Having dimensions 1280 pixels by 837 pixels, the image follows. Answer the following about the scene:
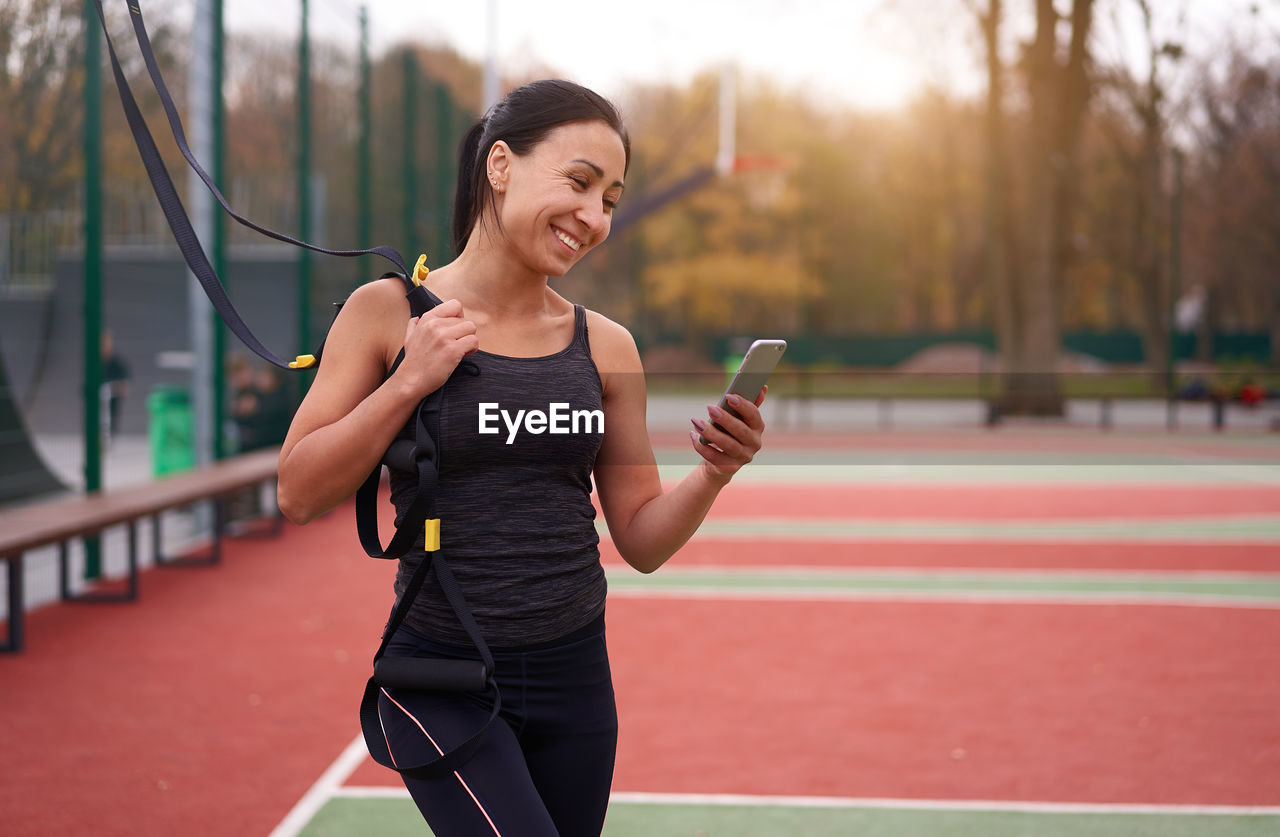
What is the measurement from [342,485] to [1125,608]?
7.21 metres

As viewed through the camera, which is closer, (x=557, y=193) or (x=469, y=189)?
(x=557, y=193)

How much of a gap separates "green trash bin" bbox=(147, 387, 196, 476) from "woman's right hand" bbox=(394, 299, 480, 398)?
9507mm

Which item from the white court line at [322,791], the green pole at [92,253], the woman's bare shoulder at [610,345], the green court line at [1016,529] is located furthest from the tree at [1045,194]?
the woman's bare shoulder at [610,345]

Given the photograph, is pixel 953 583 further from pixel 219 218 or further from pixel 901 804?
pixel 219 218

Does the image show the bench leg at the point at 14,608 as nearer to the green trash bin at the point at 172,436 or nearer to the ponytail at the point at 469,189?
the green trash bin at the point at 172,436

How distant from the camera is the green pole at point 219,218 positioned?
10.5 metres

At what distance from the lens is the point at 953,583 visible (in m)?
9.24

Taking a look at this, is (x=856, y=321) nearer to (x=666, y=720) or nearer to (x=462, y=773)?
(x=666, y=720)

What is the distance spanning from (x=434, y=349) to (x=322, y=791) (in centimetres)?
325

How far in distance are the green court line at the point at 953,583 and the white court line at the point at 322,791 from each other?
3672mm

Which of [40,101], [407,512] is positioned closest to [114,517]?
[40,101]

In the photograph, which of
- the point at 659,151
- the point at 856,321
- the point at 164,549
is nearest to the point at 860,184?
the point at 856,321

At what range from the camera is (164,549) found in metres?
10.5

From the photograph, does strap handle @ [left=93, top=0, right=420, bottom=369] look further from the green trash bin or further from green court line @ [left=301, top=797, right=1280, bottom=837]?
the green trash bin
